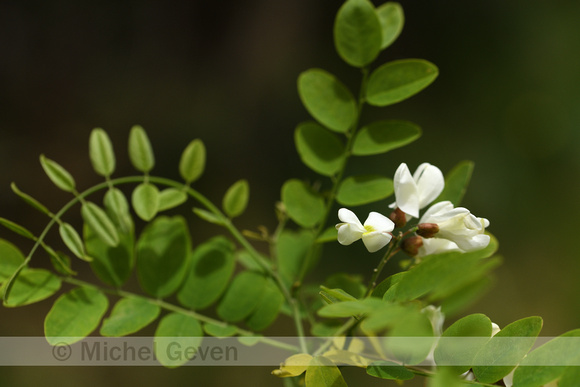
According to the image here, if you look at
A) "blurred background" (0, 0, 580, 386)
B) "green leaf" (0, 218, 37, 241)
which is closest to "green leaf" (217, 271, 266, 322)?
"green leaf" (0, 218, 37, 241)

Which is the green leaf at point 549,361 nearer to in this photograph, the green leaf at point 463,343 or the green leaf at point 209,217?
the green leaf at point 463,343

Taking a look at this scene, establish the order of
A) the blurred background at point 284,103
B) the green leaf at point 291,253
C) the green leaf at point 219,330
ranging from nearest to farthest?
the green leaf at point 219,330 < the green leaf at point 291,253 < the blurred background at point 284,103

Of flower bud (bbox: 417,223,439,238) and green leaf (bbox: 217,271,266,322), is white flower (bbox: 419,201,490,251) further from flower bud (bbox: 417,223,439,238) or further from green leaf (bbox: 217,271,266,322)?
green leaf (bbox: 217,271,266,322)

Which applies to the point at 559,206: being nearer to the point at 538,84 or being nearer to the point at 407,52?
the point at 538,84

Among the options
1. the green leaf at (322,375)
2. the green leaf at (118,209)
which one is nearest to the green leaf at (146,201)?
the green leaf at (118,209)

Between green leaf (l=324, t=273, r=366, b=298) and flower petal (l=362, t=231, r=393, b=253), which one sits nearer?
flower petal (l=362, t=231, r=393, b=253)
